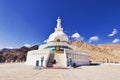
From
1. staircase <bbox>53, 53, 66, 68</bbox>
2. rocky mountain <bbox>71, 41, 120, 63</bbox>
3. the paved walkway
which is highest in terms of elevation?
rocky mountain <bbox>71, 41, 120, 63</bbox>

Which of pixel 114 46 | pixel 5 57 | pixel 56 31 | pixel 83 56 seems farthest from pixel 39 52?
pixel 114 46

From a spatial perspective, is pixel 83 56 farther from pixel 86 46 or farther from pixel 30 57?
pixel 86 46

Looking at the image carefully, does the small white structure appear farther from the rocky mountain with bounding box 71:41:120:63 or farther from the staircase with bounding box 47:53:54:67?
the rocky mountain with bounding box 71:41:120:63

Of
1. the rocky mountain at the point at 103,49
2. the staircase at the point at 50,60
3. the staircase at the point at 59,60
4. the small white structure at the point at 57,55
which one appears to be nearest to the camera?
the staircase at the point at 59,60

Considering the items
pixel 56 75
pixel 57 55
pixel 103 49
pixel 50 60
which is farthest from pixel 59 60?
pixel 103 49

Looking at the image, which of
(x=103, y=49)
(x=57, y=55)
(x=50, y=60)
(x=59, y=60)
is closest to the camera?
(x=50, y=60)

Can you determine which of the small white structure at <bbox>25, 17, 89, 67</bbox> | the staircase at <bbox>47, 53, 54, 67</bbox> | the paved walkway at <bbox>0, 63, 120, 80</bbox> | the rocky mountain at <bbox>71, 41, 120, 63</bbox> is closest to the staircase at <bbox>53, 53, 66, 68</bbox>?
the small white structure at <bbox>25, 17, 89, 67</bbox>

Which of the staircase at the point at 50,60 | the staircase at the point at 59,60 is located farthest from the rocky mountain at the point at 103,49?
the staircase at the point at 50,60

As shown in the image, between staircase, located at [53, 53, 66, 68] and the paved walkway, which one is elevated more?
staircase, located at [53, 53, 66, 68]

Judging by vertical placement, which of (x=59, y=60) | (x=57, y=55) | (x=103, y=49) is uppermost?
(x=103, y=49)

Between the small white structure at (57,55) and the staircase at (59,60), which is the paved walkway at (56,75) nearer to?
the staircase at (59,60)

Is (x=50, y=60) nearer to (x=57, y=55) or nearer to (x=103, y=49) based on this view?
(x=57, y=55)

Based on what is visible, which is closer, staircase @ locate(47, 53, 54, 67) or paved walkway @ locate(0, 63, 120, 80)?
paved walkway @ locate(0, 63, 120, 80)

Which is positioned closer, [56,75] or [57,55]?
[56,75]
